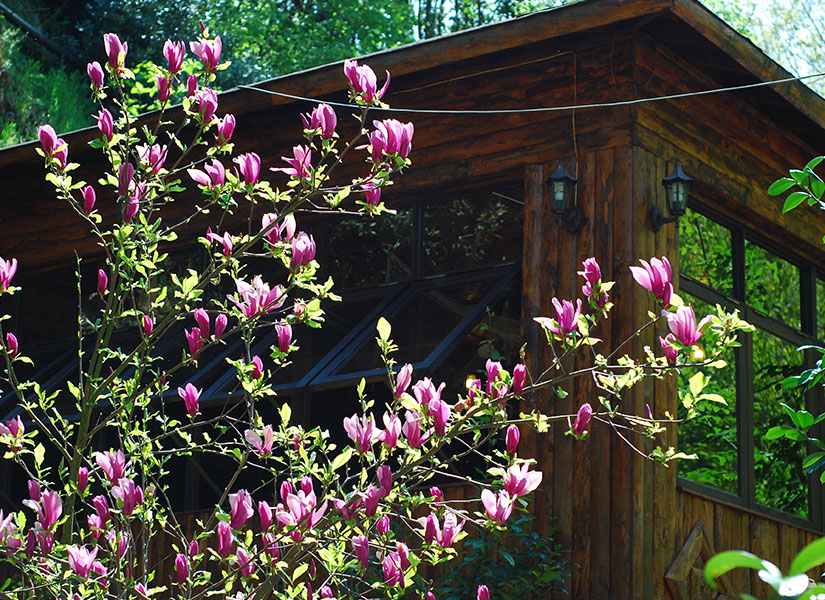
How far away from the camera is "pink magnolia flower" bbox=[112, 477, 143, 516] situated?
3222 millimetres

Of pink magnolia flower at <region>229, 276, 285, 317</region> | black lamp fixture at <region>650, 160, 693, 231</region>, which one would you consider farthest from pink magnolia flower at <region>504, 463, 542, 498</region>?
black lamp fixture at <region>650, 160, 693, 231</region>

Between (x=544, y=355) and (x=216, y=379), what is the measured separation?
87.4 inches

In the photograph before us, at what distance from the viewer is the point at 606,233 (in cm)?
612

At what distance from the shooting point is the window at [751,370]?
6637 mm

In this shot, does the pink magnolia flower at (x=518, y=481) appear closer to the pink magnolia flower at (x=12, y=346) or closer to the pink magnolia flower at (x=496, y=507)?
the pink magnolia flower at (x=496, y=507)

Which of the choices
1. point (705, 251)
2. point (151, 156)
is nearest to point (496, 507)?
point (151, 156)

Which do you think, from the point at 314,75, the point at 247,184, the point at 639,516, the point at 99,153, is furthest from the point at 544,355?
the point at 99,153

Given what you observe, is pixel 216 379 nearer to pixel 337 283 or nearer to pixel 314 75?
pixel 337 283

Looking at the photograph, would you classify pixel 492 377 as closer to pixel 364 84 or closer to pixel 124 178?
pixel 364 84

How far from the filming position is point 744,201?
7.13 m

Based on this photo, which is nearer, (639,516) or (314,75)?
(639,516)

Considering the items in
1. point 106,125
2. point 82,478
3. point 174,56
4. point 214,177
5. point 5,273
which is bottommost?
point 82,478

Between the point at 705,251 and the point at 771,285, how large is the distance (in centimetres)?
99

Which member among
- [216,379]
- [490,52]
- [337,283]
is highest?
[490,52]
